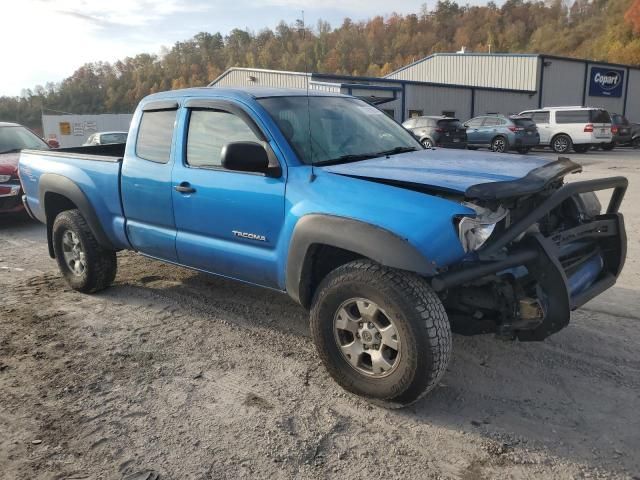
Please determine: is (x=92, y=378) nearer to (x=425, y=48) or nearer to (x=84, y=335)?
(x=84, y=335)

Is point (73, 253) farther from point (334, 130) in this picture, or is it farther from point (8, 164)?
point (8, 164)

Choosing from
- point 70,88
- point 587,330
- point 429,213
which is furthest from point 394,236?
point 70,88

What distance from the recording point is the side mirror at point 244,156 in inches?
135

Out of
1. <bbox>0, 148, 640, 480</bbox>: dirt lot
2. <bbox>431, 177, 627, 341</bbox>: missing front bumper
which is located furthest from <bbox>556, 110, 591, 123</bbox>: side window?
<bbox>431, 177, 627, 341</bbox>: missing front bumper

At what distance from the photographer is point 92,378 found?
3699mm

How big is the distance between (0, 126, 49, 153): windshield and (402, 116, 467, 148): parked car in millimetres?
13130

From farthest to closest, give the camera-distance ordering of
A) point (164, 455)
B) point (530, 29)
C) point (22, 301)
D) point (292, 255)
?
point (530, 29) → point (22, 301) → point (292, 255) → point (164, 455)

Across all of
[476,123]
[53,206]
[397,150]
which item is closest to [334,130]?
[397,150]

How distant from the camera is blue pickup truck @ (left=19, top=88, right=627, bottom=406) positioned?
301cm

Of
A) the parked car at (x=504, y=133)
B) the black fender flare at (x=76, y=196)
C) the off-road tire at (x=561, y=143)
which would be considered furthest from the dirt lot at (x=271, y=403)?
the off-road tire at (x=561, y=143)

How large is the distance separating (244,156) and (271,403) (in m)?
1.51

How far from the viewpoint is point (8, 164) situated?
8781 mm

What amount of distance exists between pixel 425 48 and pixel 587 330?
9066cm

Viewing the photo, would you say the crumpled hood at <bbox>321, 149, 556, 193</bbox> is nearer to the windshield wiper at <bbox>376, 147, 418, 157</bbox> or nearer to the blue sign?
the windshield wiper at <bbox>376, 147, 418, 157</bbox>
